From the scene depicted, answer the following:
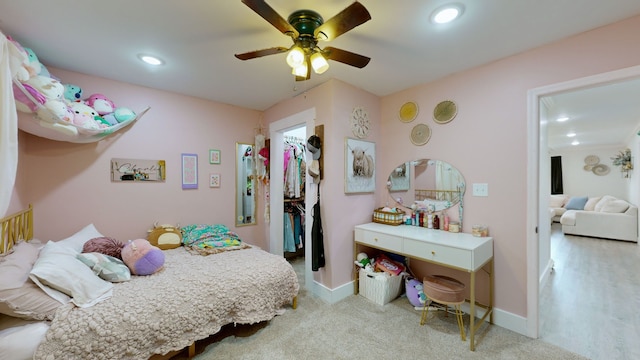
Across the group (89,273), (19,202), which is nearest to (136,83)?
(19,202)

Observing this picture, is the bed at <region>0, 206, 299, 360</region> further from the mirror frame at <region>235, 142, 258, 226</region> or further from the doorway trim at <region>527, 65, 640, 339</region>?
the doorway trim at <region>527, 65, 640, 339</region>

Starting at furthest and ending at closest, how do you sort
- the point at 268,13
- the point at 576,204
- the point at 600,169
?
1. the point at 600,169
2. the point at 576,204
3. the point at 268,13

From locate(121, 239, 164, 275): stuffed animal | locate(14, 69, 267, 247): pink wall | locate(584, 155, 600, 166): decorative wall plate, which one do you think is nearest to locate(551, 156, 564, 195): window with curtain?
locate(584, 155, 600, 166): decorative wall plate

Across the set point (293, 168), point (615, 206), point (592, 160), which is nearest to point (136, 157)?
point (293, 168)

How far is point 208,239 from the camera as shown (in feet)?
9.06

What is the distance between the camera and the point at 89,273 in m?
1.65

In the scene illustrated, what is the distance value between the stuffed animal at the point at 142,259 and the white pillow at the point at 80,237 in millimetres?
349

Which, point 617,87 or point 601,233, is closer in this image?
point 617,87

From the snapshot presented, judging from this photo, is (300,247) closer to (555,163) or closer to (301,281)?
(301,281)

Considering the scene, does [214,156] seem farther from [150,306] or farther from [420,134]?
[420,134]

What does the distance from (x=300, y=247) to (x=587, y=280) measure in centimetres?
383

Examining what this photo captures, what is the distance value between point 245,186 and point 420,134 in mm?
2485

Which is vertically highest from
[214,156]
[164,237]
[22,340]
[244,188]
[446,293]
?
[214,156]

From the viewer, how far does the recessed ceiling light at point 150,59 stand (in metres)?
2.07
